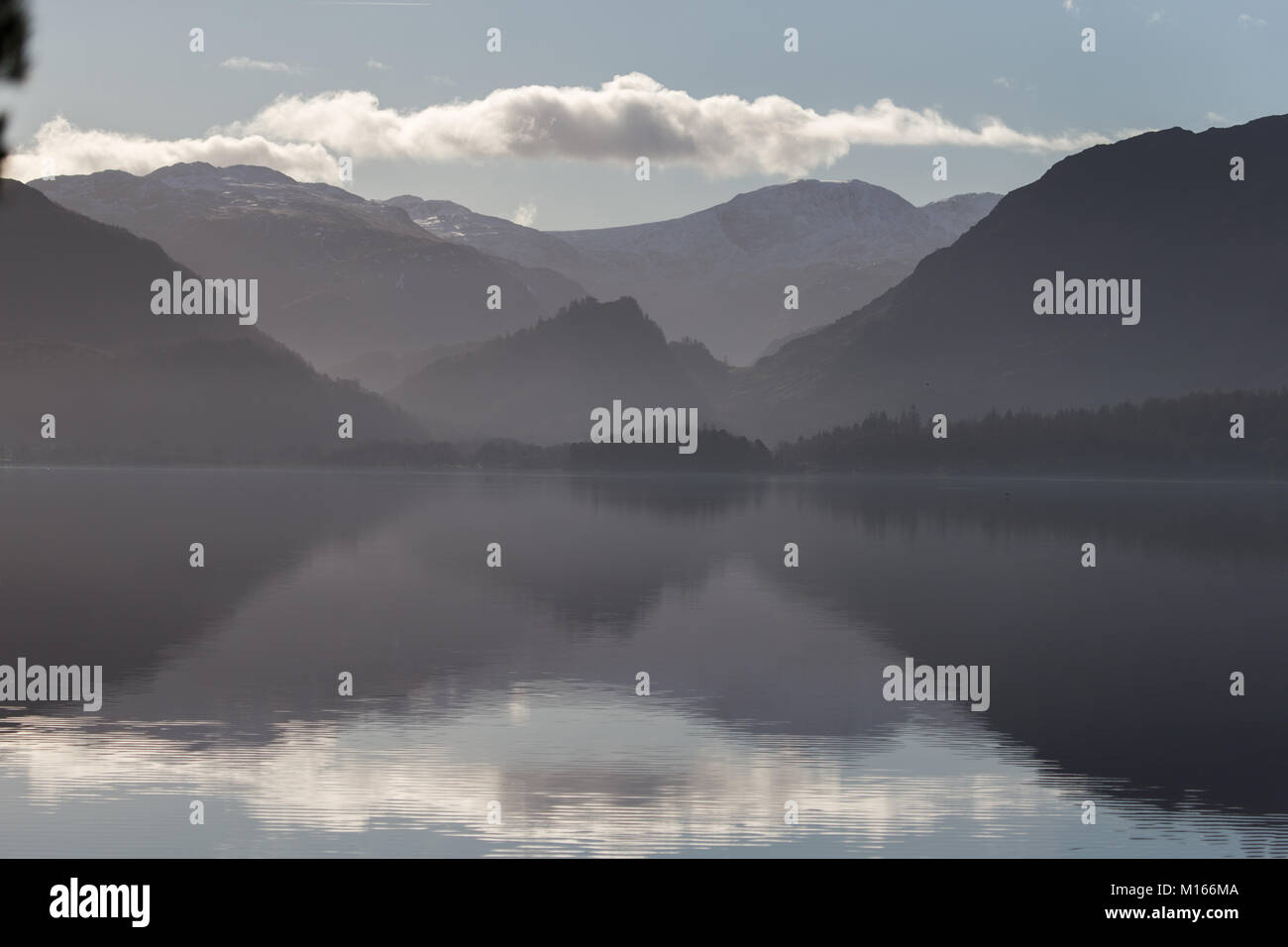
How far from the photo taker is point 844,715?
48875 mm

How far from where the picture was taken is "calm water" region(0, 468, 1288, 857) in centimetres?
3356

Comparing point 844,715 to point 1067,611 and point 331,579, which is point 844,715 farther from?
point 331,579

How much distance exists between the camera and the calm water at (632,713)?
110ft

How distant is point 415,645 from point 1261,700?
35.1 metres

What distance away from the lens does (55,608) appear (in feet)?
241

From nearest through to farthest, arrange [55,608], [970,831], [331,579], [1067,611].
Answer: [970,831], [55,608], [1067,611], [331,579]

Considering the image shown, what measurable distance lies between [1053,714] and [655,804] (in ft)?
63.7

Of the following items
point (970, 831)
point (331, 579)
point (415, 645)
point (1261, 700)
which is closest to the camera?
point (970, 831)

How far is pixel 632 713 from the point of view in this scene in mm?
48500

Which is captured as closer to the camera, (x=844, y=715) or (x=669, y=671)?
(x=844, y=715)

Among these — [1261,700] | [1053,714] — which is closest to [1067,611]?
[1261,700]

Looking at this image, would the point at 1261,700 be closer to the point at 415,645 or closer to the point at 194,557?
the point at 415,645
